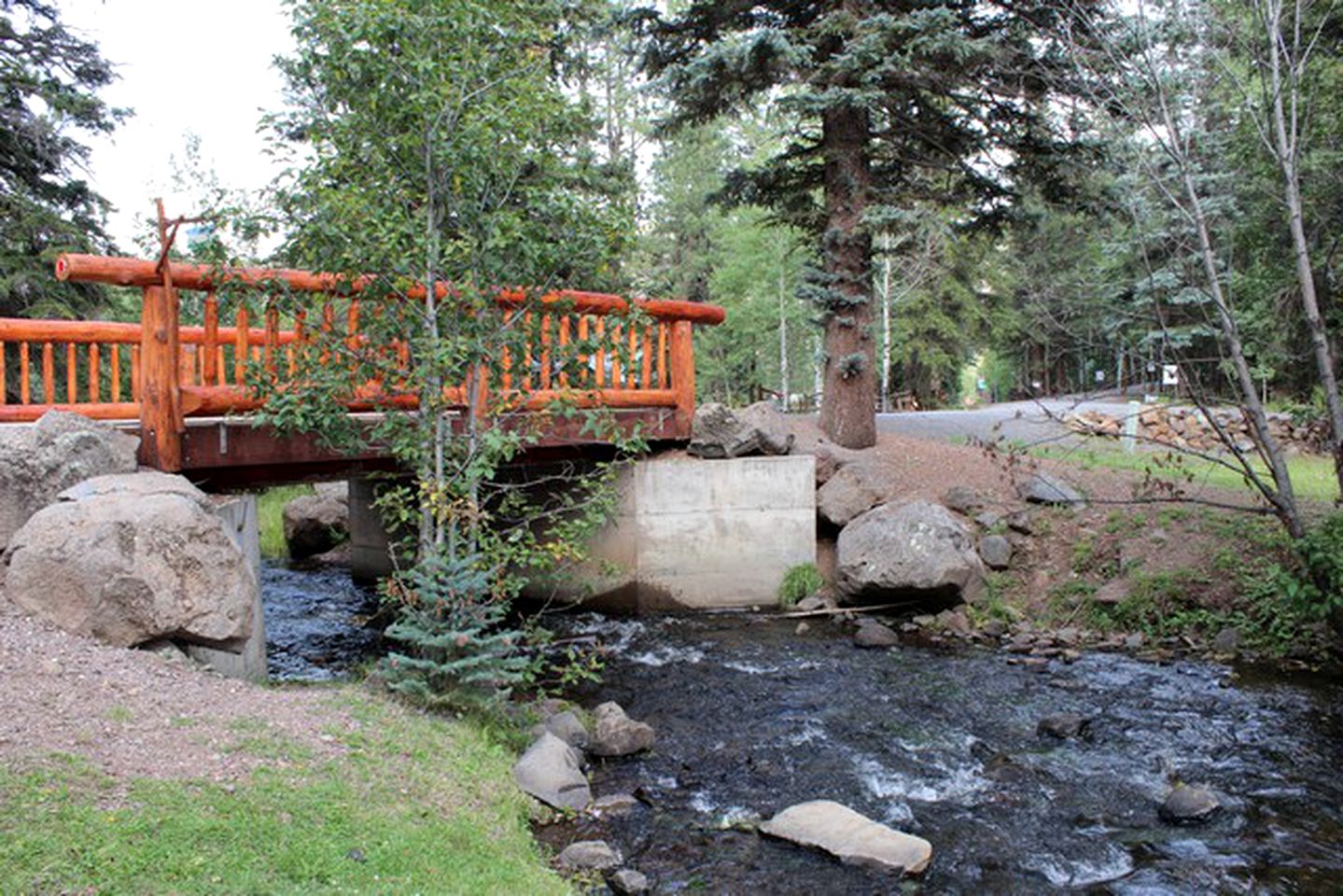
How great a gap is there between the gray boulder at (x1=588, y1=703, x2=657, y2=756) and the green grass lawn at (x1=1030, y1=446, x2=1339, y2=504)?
654 cm

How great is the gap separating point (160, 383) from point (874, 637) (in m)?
6.27

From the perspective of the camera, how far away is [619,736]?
5.99 meters

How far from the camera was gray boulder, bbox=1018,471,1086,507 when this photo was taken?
10562 millimetres

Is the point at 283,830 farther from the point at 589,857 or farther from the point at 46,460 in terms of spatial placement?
the point at 46,460

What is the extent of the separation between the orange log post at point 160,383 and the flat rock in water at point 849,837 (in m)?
4.84

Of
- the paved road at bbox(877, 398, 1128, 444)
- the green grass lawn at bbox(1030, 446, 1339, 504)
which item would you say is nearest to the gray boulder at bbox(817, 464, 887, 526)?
the green grass lawn at bbox(1030, 446, 1339, 504)

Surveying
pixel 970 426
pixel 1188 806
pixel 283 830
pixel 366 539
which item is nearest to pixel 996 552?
pixel 1188 806

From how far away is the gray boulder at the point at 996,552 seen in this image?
992 cm

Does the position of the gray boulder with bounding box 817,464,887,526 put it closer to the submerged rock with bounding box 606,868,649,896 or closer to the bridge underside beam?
the bridge underside beam

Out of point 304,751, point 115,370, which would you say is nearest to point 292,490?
point 115,370

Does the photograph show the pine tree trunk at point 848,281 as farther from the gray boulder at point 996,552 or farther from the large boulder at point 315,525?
the large boulder at point 315,525

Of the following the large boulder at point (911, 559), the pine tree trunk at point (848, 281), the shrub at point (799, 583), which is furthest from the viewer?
the pine tree trunk at point (848, 281)

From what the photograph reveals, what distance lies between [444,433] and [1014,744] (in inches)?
166

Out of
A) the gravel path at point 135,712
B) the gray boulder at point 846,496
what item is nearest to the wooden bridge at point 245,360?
the gravel path at point 135,712
